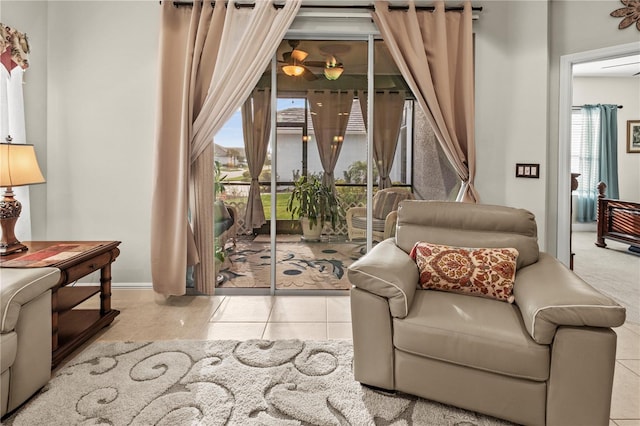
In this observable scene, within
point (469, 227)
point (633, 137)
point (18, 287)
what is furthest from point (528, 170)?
point (633, 137)

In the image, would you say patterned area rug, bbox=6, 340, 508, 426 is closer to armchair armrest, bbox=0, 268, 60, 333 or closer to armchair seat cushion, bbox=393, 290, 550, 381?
armchair seat cushion, bbox=393, 290, 550, 381

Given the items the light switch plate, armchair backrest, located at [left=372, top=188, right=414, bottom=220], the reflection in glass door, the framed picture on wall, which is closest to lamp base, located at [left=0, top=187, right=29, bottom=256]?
the reflection in glass door

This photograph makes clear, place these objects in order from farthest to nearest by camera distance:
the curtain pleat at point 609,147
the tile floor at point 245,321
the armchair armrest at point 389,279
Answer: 1. the curtain pleat at point 609,147
2. the tile floor at point 245,321
3. the armchair armrest at point 389,279

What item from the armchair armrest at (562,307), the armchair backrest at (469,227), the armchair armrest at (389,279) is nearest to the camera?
the armchair armrest at (562,307)

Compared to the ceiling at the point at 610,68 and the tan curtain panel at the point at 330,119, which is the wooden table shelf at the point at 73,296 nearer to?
the tan curtain panel at the point at 330,119

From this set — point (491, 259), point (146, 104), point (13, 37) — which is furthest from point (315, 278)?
point (13, 37)

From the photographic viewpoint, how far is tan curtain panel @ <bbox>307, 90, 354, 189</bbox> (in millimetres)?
3466

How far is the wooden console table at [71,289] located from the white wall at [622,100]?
26.7ft

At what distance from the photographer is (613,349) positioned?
1.49 meters

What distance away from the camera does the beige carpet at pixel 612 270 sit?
3432 millimetres

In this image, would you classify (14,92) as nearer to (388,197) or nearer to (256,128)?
(256,128)

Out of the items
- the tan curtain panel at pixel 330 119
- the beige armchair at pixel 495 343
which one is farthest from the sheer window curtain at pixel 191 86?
the beige armchair at pixel 495 343

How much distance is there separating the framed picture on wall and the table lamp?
29.6 feet

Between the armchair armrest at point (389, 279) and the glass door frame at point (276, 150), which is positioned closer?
the armchair armrest at point (389, 279)
